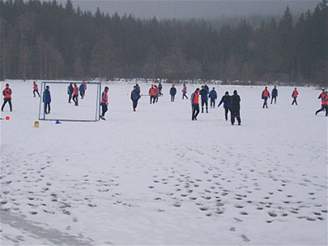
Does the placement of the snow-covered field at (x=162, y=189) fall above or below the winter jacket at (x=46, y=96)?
below

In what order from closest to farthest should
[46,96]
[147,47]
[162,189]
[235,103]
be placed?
[162,189] → [235,103] → [46,96] → [147,47]

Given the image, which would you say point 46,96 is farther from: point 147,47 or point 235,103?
point 147,47

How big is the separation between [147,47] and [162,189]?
116 meters

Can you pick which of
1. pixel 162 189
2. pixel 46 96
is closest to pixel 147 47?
pixel 46 96

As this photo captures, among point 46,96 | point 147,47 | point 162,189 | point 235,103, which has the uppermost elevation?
point 147,47

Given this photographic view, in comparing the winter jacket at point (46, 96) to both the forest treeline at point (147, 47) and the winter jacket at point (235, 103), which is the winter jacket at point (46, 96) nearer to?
the winter jacket at point (235, 103)

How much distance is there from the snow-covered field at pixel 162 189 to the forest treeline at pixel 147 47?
60.5m

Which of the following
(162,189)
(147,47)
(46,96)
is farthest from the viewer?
(147,47)

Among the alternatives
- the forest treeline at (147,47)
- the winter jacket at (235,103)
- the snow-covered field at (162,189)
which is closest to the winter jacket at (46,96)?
the snow-covered field at (162,189)

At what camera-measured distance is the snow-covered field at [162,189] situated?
699cm

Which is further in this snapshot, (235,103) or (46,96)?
(46,96)

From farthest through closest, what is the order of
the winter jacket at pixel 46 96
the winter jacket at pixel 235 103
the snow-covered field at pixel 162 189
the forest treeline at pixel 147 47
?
the forest treeline at pixel 147 47 → the winter jacket at pixel 46 96 → the winter jacket at pixel 235 103 → the snow-covered field at pixel 162 189

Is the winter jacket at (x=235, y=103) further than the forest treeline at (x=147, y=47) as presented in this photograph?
No

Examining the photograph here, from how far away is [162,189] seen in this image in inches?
360
